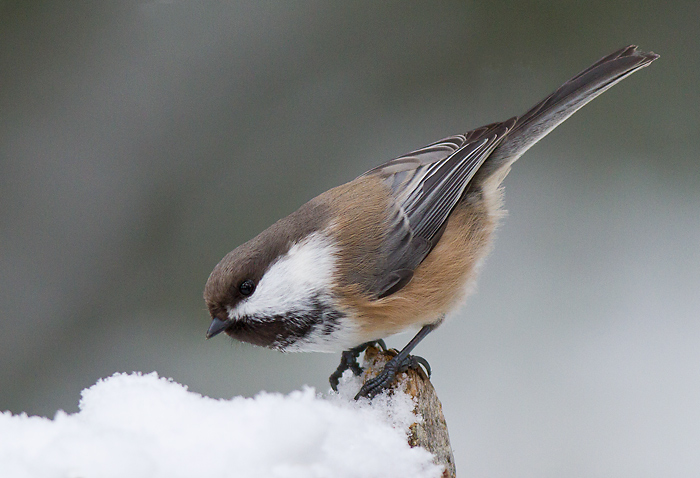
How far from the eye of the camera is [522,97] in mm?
2859

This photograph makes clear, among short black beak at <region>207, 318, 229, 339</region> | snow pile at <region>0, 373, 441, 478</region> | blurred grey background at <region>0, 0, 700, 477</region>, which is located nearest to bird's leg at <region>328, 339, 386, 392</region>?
short black beak at <region>207, 318, 229, 339</region>

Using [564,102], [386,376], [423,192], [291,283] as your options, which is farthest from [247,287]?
[564,102]

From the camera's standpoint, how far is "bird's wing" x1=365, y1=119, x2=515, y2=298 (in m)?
1.58

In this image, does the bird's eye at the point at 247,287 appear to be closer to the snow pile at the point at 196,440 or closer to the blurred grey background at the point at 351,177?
the snow pile at the point at 196,440

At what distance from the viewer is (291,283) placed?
54.2 inches

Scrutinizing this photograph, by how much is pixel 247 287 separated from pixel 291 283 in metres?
0.10

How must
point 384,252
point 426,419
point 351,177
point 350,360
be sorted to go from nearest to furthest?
1. point 426,419
2. point 384,252
3. point 350,360
4. point 351,177

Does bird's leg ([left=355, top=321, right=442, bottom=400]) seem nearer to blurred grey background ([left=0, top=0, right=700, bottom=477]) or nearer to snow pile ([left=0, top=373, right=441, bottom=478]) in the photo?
snow pile ([left=0, top=373, right=441, bottom=478])

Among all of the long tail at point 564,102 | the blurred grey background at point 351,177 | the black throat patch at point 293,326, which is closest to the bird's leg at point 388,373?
the black throat patch at point 293,326

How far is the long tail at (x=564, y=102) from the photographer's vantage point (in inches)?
67.4

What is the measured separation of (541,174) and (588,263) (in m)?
0.47

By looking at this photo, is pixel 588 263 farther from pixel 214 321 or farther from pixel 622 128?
pixel 214 321

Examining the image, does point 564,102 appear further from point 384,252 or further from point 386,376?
point 386,376

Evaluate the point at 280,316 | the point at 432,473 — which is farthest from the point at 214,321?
the point at 432,473
